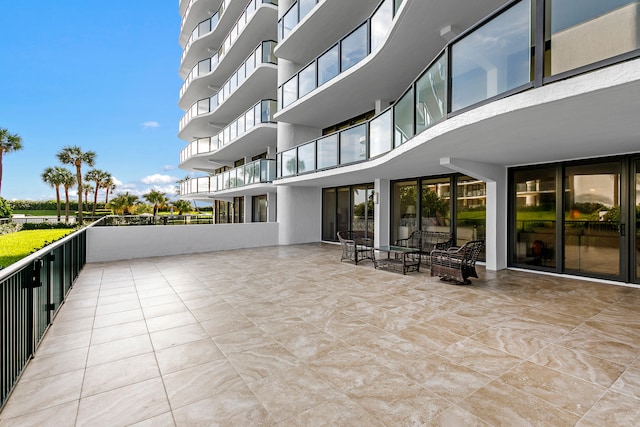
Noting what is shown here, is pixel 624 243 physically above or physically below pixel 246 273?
above

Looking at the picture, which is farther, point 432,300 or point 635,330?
point 432,300

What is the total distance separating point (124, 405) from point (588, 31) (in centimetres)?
618

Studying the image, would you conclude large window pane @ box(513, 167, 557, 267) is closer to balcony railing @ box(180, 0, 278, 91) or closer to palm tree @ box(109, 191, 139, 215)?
balcony railing @ box(180, 0, 278, 91)

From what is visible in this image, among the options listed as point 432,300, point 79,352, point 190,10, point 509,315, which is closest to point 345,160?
point 432,300

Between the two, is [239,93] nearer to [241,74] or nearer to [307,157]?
[241,74]

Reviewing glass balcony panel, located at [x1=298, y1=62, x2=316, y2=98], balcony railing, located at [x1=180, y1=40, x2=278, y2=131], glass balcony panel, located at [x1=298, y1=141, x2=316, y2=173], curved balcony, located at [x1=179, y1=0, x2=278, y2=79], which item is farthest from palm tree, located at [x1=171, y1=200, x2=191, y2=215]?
glass balcony panel, located at [x1=298, y1=62, x2=316, y2=98]

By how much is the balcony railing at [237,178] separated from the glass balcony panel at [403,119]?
8.50 m

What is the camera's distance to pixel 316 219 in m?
16.4

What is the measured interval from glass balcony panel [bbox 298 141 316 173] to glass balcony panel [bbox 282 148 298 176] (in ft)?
1.32

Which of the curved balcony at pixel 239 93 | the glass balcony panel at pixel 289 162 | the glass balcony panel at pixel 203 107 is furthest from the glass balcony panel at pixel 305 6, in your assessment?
the glass balcony panel at pixel 203 107

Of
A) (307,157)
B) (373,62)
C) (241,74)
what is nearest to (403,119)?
(373,62)

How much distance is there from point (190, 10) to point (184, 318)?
31789 mm

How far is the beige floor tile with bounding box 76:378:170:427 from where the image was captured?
2.69m

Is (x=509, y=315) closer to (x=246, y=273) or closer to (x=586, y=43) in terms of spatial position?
(x=586, y=43)
